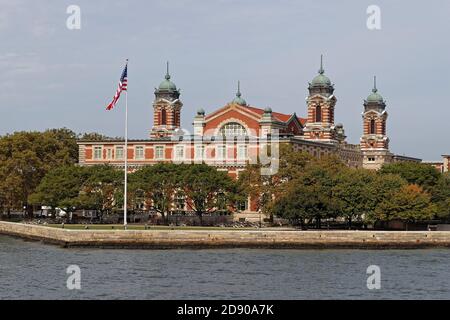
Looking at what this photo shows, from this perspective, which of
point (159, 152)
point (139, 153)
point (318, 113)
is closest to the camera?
point (159, 152)

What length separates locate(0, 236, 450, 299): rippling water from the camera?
5338cm

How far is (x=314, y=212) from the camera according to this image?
94188 millimetres

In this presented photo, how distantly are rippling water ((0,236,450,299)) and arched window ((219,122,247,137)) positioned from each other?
45152 millimetres

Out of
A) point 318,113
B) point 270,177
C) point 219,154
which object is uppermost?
point 318,113

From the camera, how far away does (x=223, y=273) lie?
6256cm

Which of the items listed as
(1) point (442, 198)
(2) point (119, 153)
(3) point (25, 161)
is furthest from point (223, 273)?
(2) point (119, 153)

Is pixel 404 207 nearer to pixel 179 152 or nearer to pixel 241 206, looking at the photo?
pixel 241 206

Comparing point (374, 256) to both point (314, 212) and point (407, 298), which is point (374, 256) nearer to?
point (314, 212)

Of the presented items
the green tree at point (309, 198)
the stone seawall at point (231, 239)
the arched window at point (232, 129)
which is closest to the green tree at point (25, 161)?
the arched window at point (232, 129)

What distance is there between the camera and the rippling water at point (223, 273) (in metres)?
53.4

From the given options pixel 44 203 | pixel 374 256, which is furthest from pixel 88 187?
pixel 374 256

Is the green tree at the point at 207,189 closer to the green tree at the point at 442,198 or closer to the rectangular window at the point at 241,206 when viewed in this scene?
the rectangular window at the point at 241,206

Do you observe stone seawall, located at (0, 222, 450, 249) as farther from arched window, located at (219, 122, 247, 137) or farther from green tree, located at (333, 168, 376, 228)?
arched window, located at (219, 122, 247, 137)

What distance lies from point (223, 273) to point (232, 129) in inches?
2541
